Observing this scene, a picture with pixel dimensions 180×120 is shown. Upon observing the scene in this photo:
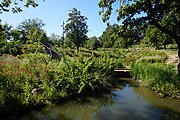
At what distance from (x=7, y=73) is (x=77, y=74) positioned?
351 centimetres

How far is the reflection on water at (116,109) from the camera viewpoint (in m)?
8.27

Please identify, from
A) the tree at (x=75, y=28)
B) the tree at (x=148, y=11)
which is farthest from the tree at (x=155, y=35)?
the tree at (x=75, y=28)

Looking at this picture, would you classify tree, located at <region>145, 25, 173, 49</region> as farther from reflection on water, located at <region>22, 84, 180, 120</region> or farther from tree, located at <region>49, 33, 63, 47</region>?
tree, located at <region>49, 33, 63, 47</region>

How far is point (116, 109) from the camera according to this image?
30.9 ft

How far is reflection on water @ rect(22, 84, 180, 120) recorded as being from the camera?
8.27m

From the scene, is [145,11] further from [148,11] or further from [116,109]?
[116,109]

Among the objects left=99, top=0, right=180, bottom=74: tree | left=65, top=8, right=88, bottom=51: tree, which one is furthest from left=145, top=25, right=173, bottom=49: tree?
left=65, top=8, right=88, bottom=51: tree

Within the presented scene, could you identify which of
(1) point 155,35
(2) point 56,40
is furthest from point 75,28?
(1) point 155,35

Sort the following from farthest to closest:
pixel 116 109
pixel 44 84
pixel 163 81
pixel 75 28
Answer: pixel 75 28 → pixel 163 81 → pixel 44 84 → pixel 116 109

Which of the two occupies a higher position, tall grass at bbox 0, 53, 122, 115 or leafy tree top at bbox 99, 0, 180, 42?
leafy tree top at bbox 99, 0, 180, 42

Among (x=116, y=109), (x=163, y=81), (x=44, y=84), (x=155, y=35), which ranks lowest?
(x=116, y=109)

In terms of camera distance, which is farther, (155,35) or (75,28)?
(75,28)

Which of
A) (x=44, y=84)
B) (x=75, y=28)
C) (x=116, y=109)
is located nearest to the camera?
(x=116, y=109)

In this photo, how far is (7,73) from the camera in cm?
1030
